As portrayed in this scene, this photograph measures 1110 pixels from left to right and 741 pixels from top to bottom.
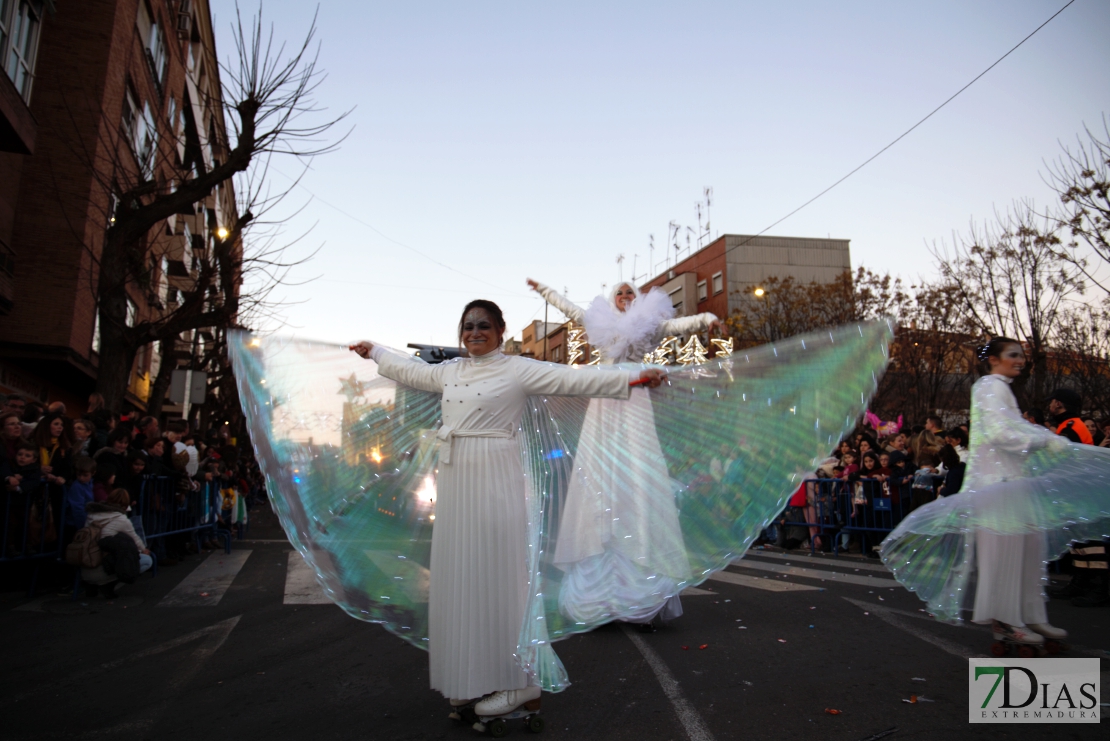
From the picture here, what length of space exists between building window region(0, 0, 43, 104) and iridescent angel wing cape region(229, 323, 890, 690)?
13.6m

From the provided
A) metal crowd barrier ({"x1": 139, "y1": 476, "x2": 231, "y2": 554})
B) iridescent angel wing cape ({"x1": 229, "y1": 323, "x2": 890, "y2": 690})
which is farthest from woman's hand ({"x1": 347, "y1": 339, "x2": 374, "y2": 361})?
metal crowd barrier ({"x1": 139, "y1": 476, "x2": 231, "y2": 554})

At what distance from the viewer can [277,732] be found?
348cm

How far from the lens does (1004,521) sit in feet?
14.7

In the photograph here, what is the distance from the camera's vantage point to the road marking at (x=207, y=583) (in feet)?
22.5

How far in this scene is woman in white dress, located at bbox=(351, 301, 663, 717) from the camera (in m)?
3.45

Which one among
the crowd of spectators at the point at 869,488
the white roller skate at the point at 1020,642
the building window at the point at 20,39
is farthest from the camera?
the building window at the point at 20,39

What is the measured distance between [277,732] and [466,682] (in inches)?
35.2

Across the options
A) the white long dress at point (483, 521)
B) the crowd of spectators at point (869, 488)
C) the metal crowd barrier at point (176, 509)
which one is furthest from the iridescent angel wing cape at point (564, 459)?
the crowd of spectators at point (869, 488)

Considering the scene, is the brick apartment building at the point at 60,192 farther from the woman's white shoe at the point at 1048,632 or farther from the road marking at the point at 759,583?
the woman's white shoe at the point at 1048,632

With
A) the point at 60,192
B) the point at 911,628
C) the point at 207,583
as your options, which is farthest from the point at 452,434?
the point at 60,192

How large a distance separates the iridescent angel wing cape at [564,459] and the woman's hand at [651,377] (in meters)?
0.25

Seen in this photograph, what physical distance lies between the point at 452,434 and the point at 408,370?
64cm

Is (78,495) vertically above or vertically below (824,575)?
above

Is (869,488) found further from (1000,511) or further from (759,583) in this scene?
(1000,511)
